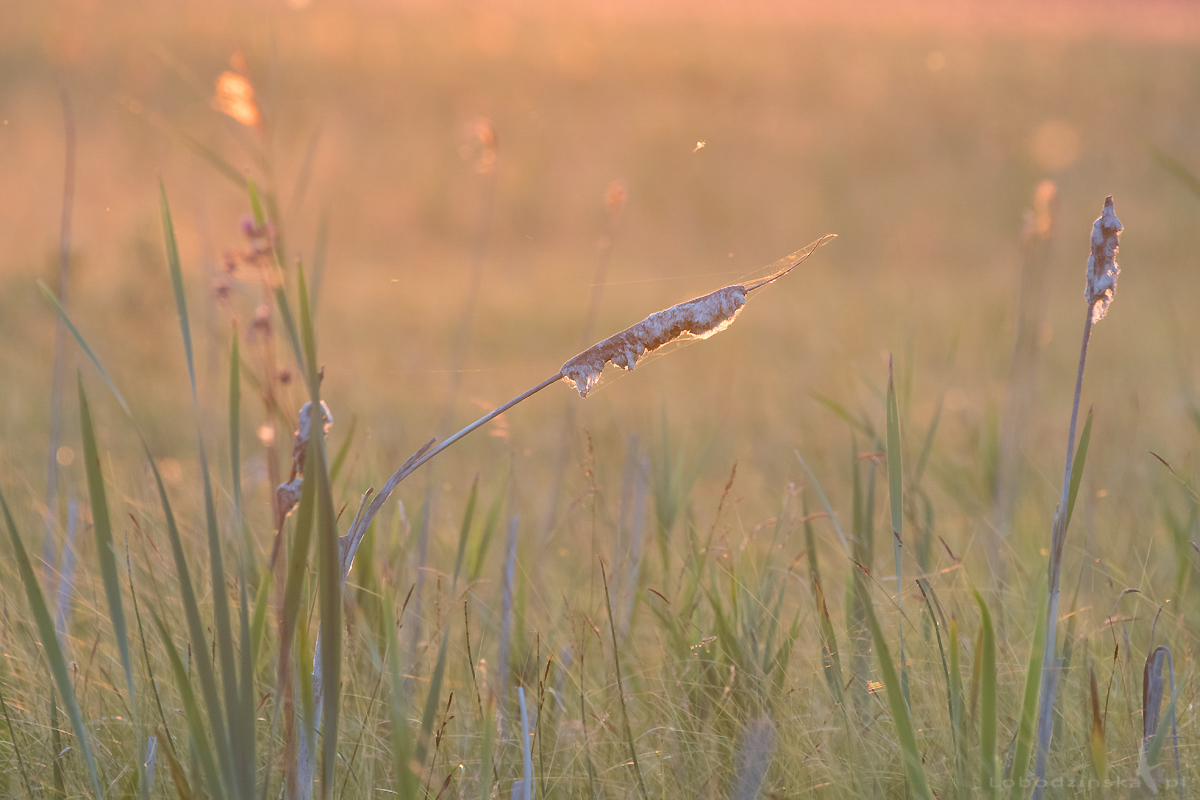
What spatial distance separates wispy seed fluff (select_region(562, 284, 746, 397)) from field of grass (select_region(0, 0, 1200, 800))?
0.15m

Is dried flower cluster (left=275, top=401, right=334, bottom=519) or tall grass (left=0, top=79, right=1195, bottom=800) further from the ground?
dried flower cluster (left=275, top=401, right=334, bottom=519)

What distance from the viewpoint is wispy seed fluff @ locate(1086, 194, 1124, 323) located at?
58cm

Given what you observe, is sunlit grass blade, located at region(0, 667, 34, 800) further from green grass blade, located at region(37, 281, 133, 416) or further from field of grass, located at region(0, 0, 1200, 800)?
green grass blade, located at region(37, 281, 133, 416)

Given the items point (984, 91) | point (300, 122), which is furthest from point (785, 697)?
point (984, 91)

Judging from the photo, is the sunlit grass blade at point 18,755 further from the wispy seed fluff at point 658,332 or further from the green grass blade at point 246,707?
the wispy seed fluff at point 658,332

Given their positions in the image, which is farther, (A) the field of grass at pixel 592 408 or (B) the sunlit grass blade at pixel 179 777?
(A) the field of grass at pixel 592 408

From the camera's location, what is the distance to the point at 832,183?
525 cm

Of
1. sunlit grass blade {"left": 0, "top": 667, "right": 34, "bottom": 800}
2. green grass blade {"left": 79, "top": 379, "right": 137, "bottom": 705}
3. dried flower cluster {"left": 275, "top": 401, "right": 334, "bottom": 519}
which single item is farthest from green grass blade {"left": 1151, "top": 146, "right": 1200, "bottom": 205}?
sunlit grass blade {"left": 0, "top": 667, "right": 34, "bottom": 800}

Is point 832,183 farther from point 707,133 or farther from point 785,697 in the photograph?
point 785,697

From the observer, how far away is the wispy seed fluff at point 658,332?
1.72 feet

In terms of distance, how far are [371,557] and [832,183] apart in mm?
4729

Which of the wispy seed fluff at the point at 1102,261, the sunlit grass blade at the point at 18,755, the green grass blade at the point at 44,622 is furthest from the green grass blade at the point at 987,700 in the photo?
the sunlit grass blade at the point at 18,755

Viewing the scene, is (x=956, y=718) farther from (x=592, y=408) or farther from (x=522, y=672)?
(x=592, y=408)

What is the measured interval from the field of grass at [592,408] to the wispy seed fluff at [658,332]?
0.15 metres
